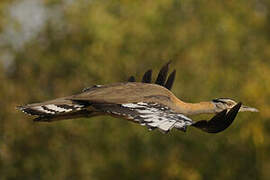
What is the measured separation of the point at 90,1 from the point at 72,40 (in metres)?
1.43

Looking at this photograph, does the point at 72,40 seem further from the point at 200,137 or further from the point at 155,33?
the point at 200,137

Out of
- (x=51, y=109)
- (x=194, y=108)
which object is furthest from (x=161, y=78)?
(x=51, y=109)

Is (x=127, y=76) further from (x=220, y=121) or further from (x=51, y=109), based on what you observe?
(x=220, y=121)

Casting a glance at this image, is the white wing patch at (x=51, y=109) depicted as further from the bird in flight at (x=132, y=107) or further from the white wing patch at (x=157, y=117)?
the white wing patch at (x=157, y=117)

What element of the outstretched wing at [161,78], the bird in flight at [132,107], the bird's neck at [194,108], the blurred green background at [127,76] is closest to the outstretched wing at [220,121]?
the bird in flight at [132,107]

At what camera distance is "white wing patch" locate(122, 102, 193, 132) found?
5586 millimetres

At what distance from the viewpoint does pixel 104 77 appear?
62.2 feet

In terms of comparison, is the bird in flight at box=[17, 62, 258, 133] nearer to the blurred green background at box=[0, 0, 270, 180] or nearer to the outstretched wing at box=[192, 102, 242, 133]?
the outstretched wing at box=[192, 102, 242, 133]

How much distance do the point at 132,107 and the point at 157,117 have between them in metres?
0.42

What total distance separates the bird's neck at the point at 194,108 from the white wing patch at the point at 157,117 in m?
0.35

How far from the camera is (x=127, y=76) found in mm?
19000

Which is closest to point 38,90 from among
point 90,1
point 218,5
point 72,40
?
point 72,40

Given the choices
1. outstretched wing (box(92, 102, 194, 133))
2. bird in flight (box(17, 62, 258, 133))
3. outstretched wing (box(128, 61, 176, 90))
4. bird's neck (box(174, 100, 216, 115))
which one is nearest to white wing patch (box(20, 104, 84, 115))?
bird in flight (box(17, 62, 258, 133))

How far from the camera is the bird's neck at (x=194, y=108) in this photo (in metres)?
6.67
